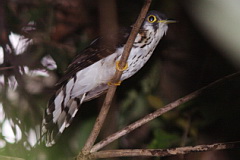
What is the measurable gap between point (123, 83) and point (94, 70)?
1.56 ft

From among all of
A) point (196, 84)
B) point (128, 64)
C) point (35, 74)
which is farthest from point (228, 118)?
point (35, 74)

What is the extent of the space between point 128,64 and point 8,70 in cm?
55

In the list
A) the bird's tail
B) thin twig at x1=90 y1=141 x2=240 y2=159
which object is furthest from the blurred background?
thin twig at x1=90 y1=141 x2=240 y2=159

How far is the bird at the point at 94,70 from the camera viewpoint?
3.71 feet

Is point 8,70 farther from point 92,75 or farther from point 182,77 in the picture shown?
point 182,77

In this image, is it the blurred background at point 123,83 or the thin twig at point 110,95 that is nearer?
the thin twig at point 110,95

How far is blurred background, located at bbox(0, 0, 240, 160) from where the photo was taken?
4.26ft

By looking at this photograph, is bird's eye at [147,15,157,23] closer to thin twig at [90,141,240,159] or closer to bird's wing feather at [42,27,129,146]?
bird's wing feather at [42,27,129,146]

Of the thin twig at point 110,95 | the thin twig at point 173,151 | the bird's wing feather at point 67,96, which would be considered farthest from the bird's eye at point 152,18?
the thin twig at point 173,151

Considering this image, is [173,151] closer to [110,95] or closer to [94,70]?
[110,95]

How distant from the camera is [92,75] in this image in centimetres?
129

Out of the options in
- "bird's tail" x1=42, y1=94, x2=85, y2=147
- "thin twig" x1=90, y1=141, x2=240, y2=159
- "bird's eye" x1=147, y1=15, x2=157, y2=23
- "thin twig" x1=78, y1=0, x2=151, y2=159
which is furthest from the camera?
"bird's eye" x1=147, y1=15, x2=157, y2=23

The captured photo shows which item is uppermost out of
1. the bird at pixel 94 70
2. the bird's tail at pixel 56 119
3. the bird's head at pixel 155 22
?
the bird's head at pixel 155 22

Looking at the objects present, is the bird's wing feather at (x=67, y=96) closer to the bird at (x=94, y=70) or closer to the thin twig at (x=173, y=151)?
the bird at (x=94, y=70)
